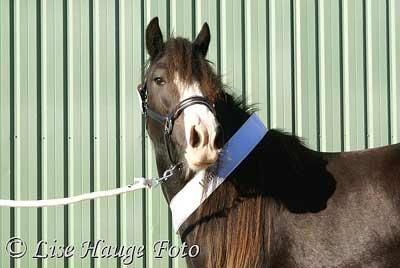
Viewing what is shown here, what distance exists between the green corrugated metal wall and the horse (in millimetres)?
1690

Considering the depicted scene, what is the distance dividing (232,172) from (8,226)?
7.85 ft

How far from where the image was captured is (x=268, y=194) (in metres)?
3.15

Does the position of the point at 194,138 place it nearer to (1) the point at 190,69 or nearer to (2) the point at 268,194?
(1) the point at 190,69

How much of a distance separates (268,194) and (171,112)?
60 cm

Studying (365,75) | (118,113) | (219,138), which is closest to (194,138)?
(219,138)

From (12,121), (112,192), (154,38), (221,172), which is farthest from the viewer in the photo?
(12,121)

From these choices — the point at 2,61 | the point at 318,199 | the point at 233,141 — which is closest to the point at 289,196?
the point at 318,199

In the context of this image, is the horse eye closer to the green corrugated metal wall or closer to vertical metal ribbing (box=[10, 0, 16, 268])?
the green corrugated metal wall

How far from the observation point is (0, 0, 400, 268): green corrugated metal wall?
16.1 feet

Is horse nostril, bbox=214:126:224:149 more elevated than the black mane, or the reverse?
horse nostril, bbox=214:126:224:149

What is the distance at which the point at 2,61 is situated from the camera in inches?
193

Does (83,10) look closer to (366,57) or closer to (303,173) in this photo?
(366,57)

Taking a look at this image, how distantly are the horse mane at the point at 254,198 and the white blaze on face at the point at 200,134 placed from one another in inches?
9.1

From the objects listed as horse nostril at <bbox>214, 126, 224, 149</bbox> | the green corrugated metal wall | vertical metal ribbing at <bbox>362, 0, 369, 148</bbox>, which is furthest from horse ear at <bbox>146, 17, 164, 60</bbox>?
vertical metal ribbing at <bbox>362, 0, 369, 148</bbox>
